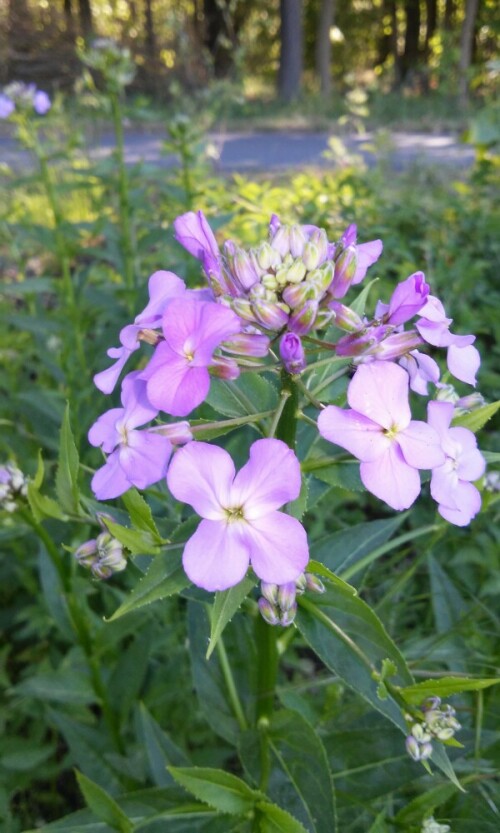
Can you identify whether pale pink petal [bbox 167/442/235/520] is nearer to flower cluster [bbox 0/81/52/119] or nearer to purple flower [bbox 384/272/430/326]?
purple flower [bbox 384/272/430/326]

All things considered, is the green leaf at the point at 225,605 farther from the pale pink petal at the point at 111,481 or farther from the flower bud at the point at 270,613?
the pale pink petal at the point at 111,481

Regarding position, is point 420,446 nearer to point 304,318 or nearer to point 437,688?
point 304,318

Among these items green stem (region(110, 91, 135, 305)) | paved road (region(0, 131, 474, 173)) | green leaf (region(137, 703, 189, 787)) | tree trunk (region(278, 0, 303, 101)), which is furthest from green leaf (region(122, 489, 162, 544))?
tree trunk (region(278, 0, 303, 101))

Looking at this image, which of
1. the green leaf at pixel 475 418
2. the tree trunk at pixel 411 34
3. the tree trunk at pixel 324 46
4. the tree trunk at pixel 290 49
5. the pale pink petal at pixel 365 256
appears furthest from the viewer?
the tree trunk at pixel 411 34

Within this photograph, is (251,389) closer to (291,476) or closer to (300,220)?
(291,476)

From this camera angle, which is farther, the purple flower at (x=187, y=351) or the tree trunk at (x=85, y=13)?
the tree trunk at (x=85, y=13)

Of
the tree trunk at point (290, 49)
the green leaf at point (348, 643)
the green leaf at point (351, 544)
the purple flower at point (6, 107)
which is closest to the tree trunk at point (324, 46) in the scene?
the tree trunk at point (290, 49)
